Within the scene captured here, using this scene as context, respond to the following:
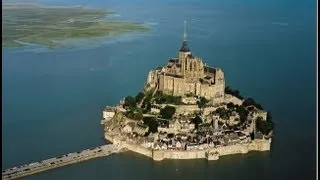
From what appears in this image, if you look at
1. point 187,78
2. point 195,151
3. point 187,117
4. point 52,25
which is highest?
point 52,25

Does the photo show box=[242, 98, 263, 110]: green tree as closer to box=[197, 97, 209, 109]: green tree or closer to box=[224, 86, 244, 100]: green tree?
box=[224, 86, 244, 100]: green tree

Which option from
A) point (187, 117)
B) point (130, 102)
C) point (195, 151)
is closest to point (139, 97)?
point (130, 102)

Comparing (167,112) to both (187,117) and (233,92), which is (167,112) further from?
(233,92)

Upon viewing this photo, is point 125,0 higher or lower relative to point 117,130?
higher

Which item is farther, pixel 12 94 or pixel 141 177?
pixel 12 94

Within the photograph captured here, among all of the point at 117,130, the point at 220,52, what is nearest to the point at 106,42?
the point at 220,52

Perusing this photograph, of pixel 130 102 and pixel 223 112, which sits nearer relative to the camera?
pixel 223 112

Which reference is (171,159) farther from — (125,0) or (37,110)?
(125,0)
